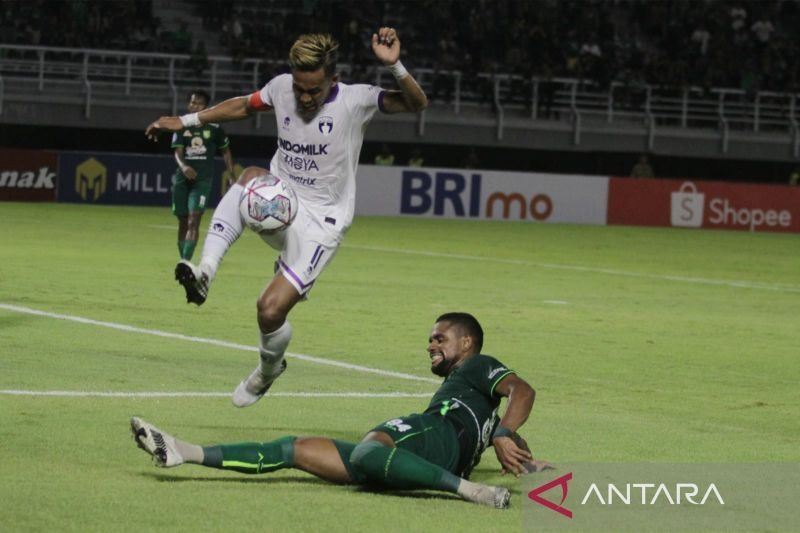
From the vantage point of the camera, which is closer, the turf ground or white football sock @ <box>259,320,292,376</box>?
the turf ground

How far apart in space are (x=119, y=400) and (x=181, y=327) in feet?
13.9

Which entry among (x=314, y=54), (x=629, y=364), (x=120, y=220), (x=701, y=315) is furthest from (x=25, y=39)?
(x=314, y=54)

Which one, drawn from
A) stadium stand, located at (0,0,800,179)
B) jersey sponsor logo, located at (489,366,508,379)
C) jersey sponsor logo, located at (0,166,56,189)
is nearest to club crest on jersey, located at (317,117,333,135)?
jersey sponsor logo, located at (489,366,508,379)

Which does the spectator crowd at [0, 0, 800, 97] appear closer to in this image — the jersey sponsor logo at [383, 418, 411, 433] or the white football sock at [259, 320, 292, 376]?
the white football sock at [259, 320, 292, 376]

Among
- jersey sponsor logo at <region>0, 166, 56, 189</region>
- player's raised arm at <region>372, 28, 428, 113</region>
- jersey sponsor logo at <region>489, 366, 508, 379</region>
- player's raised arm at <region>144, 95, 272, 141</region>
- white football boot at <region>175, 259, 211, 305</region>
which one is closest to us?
jersey sponsor logo at <region>489, 366, 508, 379</region>

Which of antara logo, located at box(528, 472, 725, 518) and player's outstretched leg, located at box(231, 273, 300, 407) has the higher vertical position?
player's outstretched leg, located at box(231, 273, 300, 407)

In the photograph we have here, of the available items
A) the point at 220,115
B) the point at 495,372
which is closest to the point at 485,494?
the point at 495,372

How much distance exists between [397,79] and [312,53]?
1.70 ft

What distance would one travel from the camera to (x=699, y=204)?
38438 millimetres

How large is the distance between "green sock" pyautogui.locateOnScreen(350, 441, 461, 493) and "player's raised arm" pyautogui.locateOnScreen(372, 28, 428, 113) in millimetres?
2507

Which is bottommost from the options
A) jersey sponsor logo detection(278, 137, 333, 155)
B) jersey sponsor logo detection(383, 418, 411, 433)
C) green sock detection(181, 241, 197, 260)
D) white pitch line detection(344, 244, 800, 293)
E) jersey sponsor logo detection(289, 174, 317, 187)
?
white pitch line detection(344, 244, 800, 293)

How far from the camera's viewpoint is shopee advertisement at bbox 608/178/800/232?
3831 centimetres

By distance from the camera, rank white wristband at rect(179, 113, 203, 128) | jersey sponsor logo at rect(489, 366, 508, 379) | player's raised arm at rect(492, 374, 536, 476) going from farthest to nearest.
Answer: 1. white wristband at rect(179, 113, 203, 128)
2. jersey sponsor logo at rect(489, 366, 508, 379)
3. player's raised arm at rect(492, 374, 536, 476)

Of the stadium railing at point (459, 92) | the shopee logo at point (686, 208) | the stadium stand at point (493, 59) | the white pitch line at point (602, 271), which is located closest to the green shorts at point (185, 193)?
the white pitch line at point (602, 271)
